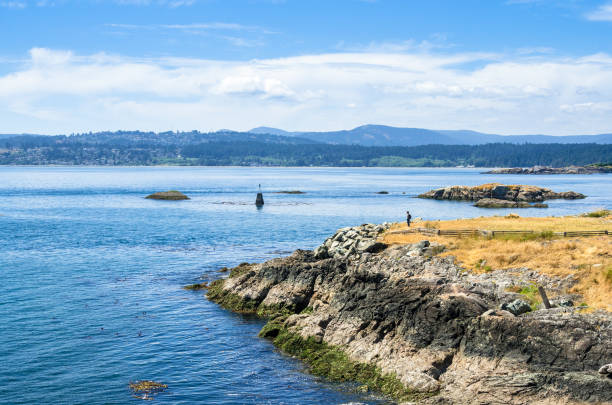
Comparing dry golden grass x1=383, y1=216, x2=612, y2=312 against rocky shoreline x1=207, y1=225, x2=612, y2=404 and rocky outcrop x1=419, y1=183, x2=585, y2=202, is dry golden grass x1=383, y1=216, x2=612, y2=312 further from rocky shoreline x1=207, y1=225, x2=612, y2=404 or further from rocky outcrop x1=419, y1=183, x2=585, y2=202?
rocky outcrop x1=419, y1=183, x2=585, y2=202

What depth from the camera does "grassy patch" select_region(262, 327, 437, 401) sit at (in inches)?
920

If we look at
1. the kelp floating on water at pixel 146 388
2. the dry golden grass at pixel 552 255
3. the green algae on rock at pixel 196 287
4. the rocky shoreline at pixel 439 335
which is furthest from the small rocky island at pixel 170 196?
the kelp floating on water at pixel 146 388

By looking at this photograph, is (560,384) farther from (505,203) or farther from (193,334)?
(505,203)

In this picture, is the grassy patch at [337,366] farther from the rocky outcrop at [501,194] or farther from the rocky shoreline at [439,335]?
the rocky outcrop at [501,194]

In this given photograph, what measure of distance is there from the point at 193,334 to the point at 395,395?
45.6 ft

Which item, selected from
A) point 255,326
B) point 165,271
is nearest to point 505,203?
point 165,271

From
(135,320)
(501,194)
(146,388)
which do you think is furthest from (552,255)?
(501,194)

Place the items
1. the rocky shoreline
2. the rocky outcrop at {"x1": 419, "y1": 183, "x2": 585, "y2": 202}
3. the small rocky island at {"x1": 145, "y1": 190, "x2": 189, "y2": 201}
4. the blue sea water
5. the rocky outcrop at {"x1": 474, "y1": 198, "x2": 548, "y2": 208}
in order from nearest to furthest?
the rocky shoreline
the blue sea water
the rocky outcrop at {"x1": 474, "y1": 198, "x2": 548, "y2": 208}
the small rocky island at {"x1": 145, "y1": 190, "x2": 189, "y2": 201}
the rocky outcrop at {"x1": 419, "y1": 183, "x2": 585, "y2": 202}

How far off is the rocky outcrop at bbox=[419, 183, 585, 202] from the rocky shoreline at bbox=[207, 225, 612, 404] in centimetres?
11150

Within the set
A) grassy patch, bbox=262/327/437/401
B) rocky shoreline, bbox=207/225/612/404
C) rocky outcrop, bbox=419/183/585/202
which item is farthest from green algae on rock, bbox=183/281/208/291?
rocky outcrop, bbox=419/183/585/202

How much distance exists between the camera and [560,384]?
67.9 feet

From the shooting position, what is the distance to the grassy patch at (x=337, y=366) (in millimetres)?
23375

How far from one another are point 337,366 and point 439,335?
5.11 metres

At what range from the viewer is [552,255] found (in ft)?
111
